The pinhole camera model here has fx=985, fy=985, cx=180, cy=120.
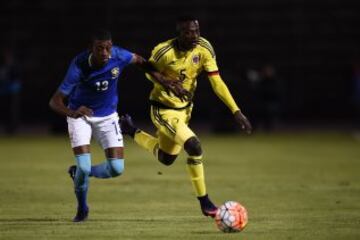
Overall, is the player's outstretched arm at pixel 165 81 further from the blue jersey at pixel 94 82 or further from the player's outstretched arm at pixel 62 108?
the player's outstretched arm at pixel 62 108

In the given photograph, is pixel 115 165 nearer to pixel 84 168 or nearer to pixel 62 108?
pixel 84 168

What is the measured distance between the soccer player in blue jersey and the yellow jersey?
0.20 metres

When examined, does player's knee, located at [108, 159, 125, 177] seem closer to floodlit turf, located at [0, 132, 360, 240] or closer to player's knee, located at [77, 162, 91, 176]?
player's knee, located at [77, 162, 91, 176]

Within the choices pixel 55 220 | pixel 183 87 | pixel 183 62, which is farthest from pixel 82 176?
pixel 183 62

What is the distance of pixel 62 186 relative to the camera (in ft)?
48.1

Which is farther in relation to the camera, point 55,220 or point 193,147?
point 55,220

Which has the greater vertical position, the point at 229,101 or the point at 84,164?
the point at 229,101

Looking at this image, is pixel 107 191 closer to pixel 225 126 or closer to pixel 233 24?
pixel 225 126

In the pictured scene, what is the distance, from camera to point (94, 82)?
10828 millimetres

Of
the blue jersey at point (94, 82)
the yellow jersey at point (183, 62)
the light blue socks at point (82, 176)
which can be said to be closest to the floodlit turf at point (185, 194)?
the light blue socks at point (82, 176)

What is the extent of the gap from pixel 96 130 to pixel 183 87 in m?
1.11

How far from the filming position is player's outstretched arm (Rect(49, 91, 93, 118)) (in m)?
10.5

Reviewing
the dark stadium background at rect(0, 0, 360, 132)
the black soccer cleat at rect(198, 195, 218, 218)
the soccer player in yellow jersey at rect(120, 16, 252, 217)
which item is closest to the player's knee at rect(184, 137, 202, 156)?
the soccer player in yellow jersey at rect(120, 16, 252, 217)

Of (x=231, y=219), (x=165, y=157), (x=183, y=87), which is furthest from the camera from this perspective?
(x=165, y=157)
